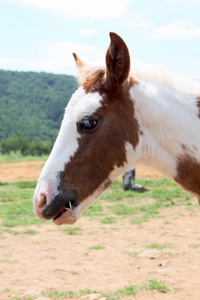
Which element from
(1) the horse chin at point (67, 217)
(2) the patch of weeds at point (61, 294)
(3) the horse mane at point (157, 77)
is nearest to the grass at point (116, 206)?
(2) the patch of weeds at point (61, 294)

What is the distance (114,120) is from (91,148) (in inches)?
8.7

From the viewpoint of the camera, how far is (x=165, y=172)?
86.0 inches

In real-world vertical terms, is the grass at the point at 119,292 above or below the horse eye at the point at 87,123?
below

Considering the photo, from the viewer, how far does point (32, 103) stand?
61.2 metres

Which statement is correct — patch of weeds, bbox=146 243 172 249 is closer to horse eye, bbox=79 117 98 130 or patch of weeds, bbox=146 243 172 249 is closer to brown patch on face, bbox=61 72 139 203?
brown patch on face, bbox=61 72 139 203

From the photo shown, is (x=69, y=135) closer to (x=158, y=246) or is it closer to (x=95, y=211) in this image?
(x=158, y=246)

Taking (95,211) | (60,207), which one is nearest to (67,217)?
(60,207)

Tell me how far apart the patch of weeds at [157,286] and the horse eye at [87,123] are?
246 centimetres

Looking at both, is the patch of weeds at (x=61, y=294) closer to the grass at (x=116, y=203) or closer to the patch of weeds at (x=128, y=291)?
the patch of weeds at (x=128, y=291)

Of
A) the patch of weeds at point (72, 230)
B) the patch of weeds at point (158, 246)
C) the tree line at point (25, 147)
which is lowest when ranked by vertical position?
the tree line at point (25, 147)

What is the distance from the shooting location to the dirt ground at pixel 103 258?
4.02 meters

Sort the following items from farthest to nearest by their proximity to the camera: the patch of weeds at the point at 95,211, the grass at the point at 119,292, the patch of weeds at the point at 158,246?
the patch of weeds at the point at 95,211 → the patch of weeds at the point at 158,246 → the grass at the point at 119,292

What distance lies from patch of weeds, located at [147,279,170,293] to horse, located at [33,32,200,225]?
6.93 feet

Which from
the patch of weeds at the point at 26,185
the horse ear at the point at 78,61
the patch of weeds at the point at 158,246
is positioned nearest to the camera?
the horse ear at the point at 78,61
